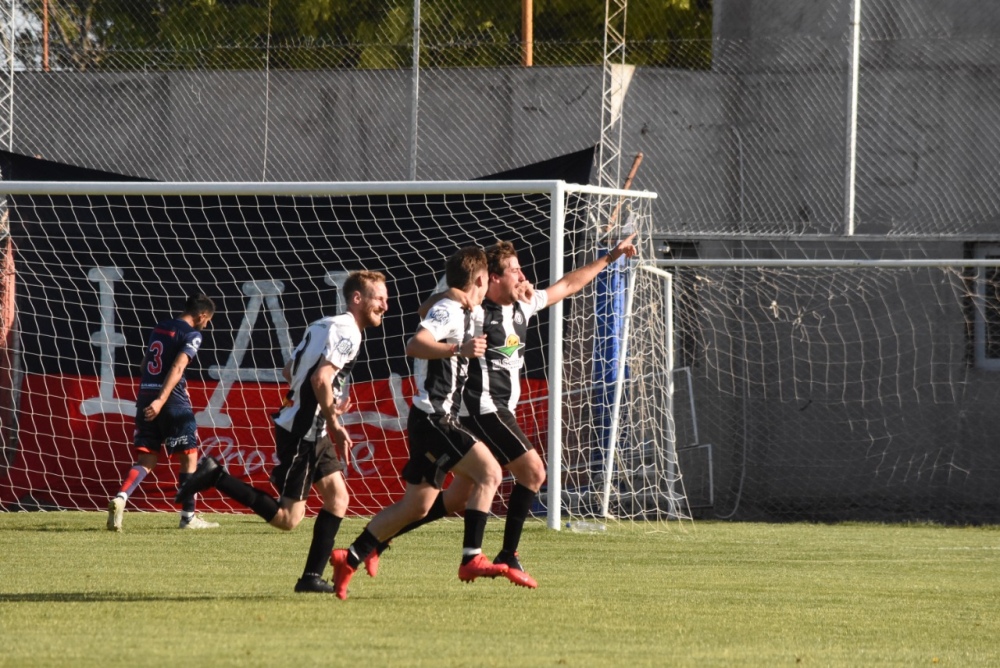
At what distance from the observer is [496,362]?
750 cm

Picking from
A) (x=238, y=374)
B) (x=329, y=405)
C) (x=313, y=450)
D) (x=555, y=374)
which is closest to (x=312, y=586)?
(x=313, y=450)

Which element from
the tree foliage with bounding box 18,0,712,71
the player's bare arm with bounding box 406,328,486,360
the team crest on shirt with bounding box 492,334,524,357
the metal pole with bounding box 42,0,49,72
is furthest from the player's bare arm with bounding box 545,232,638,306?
the metal pole with bounding box 42,0,49,72

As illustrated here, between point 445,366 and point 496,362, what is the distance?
17.1 inches

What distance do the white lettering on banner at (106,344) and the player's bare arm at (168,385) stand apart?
2.30m

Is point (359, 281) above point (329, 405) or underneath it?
above

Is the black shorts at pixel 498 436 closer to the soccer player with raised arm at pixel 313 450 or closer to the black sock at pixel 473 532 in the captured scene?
the black sock at pixel 473 532

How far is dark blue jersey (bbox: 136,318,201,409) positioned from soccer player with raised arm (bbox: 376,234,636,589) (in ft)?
12.8

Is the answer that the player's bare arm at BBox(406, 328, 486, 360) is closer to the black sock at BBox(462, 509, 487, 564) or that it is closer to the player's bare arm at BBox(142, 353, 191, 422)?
the black sock at BBox(462, 509, 487, 564)

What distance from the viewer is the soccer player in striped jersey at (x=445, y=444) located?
6.90 m

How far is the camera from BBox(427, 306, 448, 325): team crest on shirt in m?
7.00

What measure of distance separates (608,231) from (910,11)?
4.76 metres

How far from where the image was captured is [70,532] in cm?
1070

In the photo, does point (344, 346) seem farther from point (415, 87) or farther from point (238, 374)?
point (415, 87)

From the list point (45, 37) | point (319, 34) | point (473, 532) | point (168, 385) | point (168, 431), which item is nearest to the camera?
point (473, 532)
